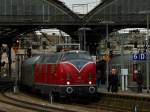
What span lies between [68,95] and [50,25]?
35823 millimetres

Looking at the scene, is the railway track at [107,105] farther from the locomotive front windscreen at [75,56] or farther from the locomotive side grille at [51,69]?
the locomotive front windscreen at [75,56]

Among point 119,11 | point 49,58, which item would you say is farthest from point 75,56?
point 119,11

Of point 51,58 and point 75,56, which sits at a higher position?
point 75,56

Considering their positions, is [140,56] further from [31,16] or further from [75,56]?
[31,16]

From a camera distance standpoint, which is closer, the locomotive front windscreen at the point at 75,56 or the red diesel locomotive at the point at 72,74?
the red diesel locomotive at the point at 72,74

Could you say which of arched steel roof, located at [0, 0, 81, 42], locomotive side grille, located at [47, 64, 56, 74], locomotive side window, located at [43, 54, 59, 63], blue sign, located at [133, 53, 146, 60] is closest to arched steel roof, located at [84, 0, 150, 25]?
arched steel roof, located at [0, 0, 81, 42]

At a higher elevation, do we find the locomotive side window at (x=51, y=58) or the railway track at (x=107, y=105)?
the locomotive side window at (x=51, y=58)

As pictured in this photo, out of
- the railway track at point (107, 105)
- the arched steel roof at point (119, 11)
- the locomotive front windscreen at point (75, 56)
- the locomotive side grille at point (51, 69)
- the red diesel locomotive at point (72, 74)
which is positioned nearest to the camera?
the railway track at point (107, 105)

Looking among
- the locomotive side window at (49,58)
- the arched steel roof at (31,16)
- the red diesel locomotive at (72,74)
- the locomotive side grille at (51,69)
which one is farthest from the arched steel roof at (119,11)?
the red diesel locomotive at (72,74)

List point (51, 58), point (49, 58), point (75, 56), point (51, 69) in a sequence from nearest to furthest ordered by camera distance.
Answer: point (75, 56) < point (51, 69) < point (51, 58) < point (49, 58)

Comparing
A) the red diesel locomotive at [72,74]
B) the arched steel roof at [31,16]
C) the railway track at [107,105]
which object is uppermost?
the arched steel roof at [31,16]

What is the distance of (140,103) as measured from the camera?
34.2 metres

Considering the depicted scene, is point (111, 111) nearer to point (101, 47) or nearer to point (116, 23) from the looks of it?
point (116, 23)

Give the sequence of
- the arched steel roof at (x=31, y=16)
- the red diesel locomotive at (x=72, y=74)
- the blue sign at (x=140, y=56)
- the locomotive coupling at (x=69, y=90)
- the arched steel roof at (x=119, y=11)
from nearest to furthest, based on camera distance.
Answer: the locomotive coupling at (x=69, y=90) → the red diesel locomotive at (x=72, y=74) → the blue sign at (x=140, y=56) → the arched steel roof at (x=31, y=16) → the arched steel roof at (x=119, y=11)
